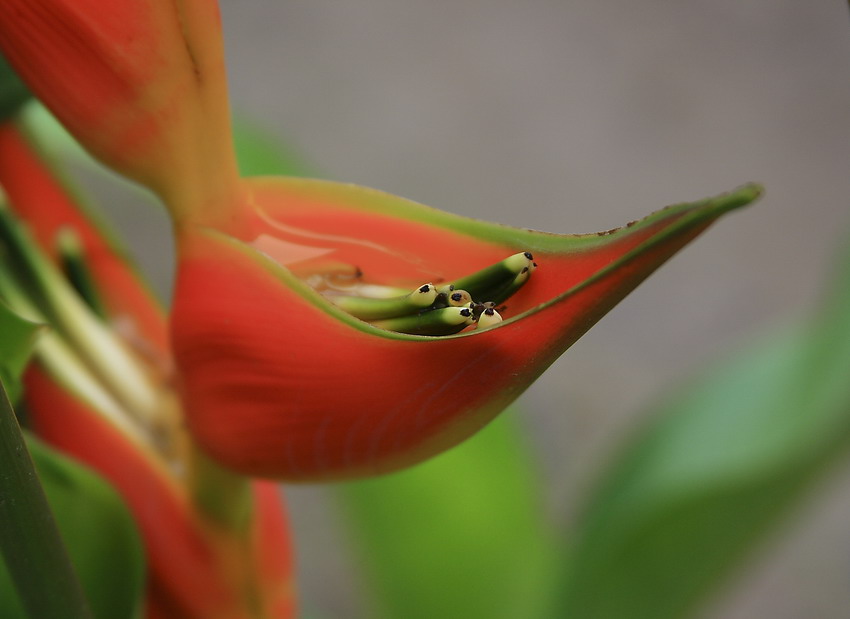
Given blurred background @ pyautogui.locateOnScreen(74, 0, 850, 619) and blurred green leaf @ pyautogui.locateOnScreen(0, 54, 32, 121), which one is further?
blurred background @ pyautogui.locateOnScreen(74, 0, 850, 619)

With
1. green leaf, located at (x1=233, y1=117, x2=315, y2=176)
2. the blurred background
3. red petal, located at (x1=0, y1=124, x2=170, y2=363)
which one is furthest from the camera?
the blurred background

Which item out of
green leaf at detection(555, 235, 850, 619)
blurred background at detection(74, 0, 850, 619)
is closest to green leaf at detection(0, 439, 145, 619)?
green leaf at detection(555, 235, 850, 619)

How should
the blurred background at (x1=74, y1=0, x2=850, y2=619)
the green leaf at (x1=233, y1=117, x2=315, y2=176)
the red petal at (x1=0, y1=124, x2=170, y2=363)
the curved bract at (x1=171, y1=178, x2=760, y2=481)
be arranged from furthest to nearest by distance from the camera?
the blurred background at (x1=74, y1=0, x2=850, y2=619) → the green leaf at (x1=233, y1=117, x2=315, y2=176) → the red petal at (x1=0, y1=124, x2=170, y2=363) → the curved bract at (x1=171, y1=178, x2=760, y2=481)

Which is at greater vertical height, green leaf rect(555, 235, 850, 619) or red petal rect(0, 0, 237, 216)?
red petal rect(0, 0, 237, 216)

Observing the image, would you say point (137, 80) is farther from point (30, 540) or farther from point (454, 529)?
point (454, 529)

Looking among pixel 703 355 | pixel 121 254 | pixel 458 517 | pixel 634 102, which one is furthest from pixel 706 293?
pixel 121 254

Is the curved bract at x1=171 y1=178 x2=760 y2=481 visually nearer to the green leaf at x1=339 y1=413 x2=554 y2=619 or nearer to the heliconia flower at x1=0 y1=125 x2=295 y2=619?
the heliconia flower at x1=0 y1=125 x2=295 y2=619

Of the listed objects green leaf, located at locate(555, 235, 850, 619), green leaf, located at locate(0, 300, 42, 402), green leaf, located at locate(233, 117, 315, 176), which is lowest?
green leaf, located at locate(555, 235, 850, 619)

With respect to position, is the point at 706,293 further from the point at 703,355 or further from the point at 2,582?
the point at 2,582

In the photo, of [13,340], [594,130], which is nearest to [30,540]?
[13,340]
